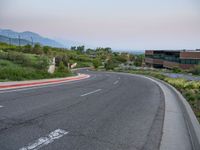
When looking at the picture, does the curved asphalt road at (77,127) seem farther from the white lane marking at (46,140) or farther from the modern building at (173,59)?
the modern building at (173,59)

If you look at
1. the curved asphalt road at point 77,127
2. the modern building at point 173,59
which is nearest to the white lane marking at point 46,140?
the curved asphalt road at point 77,127

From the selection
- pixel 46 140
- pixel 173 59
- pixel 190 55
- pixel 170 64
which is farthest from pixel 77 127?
pixel 170 64

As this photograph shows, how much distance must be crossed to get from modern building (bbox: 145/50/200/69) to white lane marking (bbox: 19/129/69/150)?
244 feet

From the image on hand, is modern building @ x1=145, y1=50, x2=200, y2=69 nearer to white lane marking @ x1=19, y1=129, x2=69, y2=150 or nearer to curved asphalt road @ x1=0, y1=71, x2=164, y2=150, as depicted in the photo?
curved asphalt road @ x1=0, y1=71, x2=164, y2=150

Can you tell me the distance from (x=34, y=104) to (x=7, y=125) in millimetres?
2969

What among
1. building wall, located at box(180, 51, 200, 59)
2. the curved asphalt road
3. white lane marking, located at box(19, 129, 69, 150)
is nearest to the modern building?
building wall, located at box(180, 51, 200, 59)

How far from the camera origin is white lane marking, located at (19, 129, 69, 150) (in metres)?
4.86

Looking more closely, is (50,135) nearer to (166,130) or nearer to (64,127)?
(64,127)

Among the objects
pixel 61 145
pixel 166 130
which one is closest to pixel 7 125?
pixel 61 145

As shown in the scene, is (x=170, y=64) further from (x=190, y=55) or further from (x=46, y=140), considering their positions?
(x=46, y=140)

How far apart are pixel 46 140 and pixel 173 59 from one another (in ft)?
275

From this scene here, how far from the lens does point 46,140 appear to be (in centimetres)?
528

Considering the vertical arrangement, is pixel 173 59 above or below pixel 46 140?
above

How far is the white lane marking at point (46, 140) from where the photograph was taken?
15.9 feet
